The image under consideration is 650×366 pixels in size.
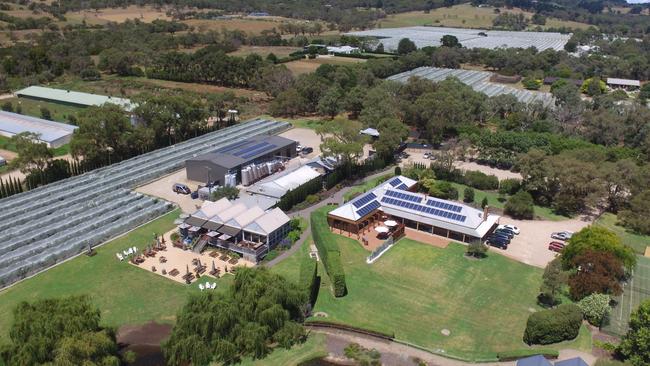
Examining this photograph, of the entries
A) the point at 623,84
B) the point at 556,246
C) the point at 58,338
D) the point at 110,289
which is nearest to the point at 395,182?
the point at 556,246

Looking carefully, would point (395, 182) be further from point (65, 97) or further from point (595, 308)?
point (65, 97)

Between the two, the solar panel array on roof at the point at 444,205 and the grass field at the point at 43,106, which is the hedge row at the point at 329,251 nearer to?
the solar panel array on roof at the point at 444,205

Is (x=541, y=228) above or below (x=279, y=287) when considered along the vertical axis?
below

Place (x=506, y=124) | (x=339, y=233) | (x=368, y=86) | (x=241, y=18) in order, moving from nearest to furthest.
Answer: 1. (x=339, y=233)
2. (x=506, y=124)
3. (x=368, y=86)
4. (x=241, y=18)

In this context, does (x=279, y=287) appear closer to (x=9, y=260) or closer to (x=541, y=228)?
(x=9, y=260)

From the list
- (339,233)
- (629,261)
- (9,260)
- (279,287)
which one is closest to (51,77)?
(9,260)

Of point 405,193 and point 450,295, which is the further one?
point 405,193

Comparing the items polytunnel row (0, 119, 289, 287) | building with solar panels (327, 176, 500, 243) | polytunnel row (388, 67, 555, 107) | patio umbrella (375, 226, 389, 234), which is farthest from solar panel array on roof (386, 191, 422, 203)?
polytunnel row (388, 67, 555, 107)
